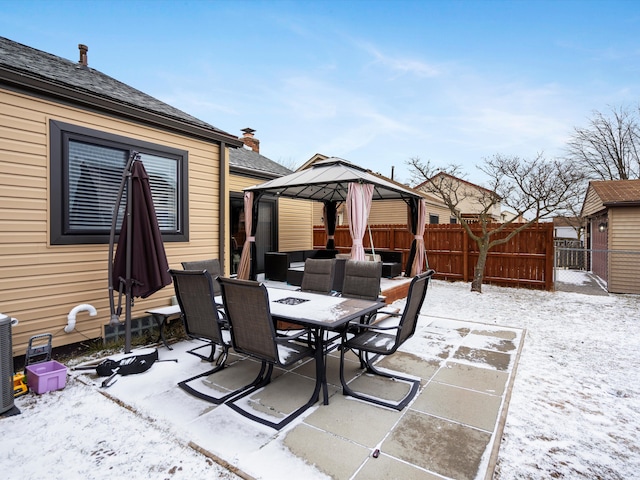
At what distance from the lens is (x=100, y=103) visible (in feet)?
13.3

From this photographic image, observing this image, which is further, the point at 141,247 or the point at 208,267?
the point at 208,267

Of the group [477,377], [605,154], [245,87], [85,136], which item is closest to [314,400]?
[477,377]

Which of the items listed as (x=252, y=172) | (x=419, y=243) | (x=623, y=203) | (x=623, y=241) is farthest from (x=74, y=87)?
(x=623, y=241)

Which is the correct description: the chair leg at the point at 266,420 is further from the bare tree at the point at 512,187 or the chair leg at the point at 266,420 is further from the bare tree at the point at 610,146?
the bare tree at the point at 610,146

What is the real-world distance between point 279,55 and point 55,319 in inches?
401

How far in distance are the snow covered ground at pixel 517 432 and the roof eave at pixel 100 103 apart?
10.1 ft

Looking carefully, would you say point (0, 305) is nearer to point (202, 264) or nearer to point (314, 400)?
point (202, 264)

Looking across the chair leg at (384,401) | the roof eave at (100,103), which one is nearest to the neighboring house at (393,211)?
the roof eave at (100,103)

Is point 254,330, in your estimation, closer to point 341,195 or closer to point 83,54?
point 83,54

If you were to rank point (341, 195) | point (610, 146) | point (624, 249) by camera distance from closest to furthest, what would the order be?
point (624, 249) < point (341, 195) < point (610, 146)

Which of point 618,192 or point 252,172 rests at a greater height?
point 252,172

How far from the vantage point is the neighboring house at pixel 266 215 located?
26.8 feet

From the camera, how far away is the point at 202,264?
475 centimetres

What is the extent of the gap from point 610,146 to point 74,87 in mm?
24614
